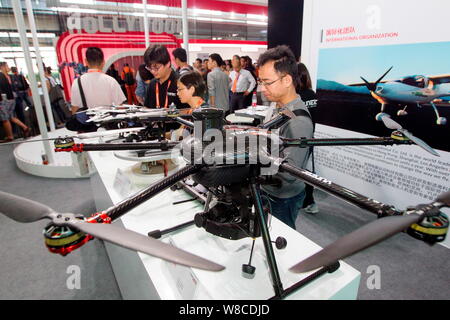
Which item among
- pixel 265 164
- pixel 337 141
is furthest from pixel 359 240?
pixel 337 141

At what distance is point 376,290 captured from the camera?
2.72 meters

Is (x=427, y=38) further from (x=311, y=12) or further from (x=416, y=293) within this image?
(x=416, y=293)

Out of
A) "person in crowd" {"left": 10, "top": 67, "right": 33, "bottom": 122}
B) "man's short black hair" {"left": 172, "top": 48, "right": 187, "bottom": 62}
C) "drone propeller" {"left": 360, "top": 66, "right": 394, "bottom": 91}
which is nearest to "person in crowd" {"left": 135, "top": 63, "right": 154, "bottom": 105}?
"man's short black hair" {"left": 172, "top": 48, "right": 187, "bottom": 62}

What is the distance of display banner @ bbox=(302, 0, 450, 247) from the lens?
3.22m

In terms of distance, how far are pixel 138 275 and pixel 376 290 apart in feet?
7.63

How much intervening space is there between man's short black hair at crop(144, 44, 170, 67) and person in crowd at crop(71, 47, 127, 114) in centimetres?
108

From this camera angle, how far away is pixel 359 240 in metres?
0.66

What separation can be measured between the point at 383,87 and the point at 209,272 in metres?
3.57

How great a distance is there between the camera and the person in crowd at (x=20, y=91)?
8594 mm

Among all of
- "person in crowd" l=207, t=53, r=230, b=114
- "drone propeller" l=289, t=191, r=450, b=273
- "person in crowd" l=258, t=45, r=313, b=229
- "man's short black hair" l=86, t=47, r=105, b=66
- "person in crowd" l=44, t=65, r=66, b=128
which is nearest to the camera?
"drone propeller" l=289, t=191, r=450, b=273

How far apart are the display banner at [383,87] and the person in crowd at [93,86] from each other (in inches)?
132

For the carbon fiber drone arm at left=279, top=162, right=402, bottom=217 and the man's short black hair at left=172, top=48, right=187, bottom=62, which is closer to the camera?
the carbon fiber drone arm at left=279, top=162, right=402, bottom=217

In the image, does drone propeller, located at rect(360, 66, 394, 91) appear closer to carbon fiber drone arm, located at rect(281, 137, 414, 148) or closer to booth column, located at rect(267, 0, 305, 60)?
booth column, located at rect(267, 0, 305, 60)

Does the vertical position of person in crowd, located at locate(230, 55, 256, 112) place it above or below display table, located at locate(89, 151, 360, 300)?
above
